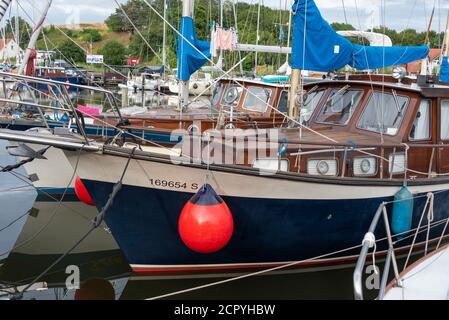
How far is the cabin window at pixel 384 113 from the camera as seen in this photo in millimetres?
7598

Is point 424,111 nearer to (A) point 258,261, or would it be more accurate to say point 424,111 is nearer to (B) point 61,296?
(A) point 258,261

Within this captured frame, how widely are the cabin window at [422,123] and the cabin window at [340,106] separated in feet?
3.24

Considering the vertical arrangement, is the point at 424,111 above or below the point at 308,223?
above

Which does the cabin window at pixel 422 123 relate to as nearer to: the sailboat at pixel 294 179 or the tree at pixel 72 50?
the sailboat at pixel 294 179

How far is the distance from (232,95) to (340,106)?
196 inches

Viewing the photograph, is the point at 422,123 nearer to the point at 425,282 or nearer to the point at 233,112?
the point at 425,282

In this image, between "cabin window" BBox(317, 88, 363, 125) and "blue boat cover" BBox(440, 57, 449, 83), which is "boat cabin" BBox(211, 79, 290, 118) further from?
"blue boat cover" BBox(440, 57, 449, 83)

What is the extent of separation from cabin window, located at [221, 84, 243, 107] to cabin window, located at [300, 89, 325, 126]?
3.73 meters

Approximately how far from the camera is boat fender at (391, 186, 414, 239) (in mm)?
6867

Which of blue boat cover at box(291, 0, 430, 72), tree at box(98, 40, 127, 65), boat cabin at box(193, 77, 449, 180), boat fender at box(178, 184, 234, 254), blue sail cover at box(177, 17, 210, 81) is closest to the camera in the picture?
boat fender at box(178, 184, 234, 254)

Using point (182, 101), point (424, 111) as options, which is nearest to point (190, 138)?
point (424, 111)

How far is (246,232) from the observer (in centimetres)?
668

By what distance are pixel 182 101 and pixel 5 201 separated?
4.63 meters

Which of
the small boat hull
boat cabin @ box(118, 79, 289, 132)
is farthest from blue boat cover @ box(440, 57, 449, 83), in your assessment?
the small boat hull
